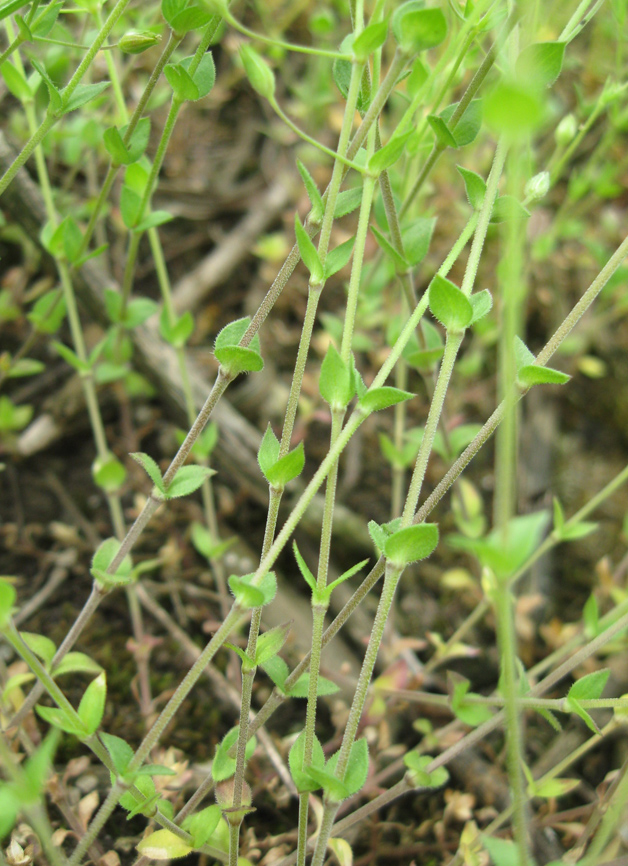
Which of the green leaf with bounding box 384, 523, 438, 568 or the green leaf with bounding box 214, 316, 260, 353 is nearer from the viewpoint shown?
the green leaf with bounding box 384, 523, 438, 568

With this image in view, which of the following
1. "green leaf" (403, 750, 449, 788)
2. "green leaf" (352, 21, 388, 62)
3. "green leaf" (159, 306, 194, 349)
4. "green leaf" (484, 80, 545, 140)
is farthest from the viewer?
"green leaf" (159, 306, 194, 349)

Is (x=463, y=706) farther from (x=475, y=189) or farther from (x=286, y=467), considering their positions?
(x=475, y=189)

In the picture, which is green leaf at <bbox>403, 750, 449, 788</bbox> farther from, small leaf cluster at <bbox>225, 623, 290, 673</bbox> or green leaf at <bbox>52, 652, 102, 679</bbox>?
green leaf at <bbox>52, 652, 102, 679</bbox>

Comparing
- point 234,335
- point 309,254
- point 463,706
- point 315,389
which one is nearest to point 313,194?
point 309,254

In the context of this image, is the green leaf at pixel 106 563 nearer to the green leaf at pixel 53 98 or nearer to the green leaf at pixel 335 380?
the green leaf at pixel 335 380

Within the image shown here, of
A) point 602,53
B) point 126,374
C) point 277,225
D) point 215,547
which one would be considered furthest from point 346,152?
point 602,53

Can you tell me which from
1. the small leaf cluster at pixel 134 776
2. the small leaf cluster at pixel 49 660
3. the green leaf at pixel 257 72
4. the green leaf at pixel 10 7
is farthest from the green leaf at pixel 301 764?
the green leaf at pixel 10 7

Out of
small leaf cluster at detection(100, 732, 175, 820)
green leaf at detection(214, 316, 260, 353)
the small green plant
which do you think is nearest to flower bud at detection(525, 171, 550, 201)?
the small green plant
